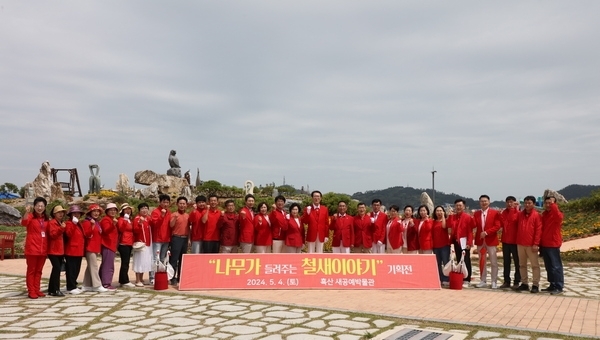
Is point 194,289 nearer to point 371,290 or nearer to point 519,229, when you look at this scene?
point 371,290

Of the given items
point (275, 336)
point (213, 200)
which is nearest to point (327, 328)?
point (275, 336)

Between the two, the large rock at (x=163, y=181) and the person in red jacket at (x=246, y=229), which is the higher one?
the large rock at (x=163, y=181)

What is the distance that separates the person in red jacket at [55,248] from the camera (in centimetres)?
712

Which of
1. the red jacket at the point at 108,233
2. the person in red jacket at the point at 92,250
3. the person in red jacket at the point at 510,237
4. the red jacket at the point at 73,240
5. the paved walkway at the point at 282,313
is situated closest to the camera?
the paved walkway at the point at 282,313

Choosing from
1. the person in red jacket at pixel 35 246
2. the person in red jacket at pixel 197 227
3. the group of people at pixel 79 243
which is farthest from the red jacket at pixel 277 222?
the person in red jacket at pixel 35 246

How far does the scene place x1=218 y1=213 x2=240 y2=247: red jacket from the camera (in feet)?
27.8

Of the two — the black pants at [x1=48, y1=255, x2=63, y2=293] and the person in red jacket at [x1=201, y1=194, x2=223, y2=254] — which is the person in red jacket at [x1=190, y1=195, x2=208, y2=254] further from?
the black pants at [x1=48, y1=255, x2=63, y2=293]

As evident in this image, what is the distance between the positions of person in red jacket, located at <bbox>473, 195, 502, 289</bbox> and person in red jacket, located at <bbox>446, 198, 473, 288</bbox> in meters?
0.18

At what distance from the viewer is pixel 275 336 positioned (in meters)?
4.83

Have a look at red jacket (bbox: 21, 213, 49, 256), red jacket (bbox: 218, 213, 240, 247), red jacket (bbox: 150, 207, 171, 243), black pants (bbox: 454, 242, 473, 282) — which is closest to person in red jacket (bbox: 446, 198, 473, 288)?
black pants (bbox: 454, 242, 473, 282)

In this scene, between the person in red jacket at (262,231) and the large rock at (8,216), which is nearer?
the person in red jacket at (262,231)

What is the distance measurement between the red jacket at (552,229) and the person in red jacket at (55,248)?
801cm

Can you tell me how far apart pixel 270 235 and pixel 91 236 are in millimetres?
3155

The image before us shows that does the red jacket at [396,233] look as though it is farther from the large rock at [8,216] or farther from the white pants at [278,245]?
the large rock at [8,216]
